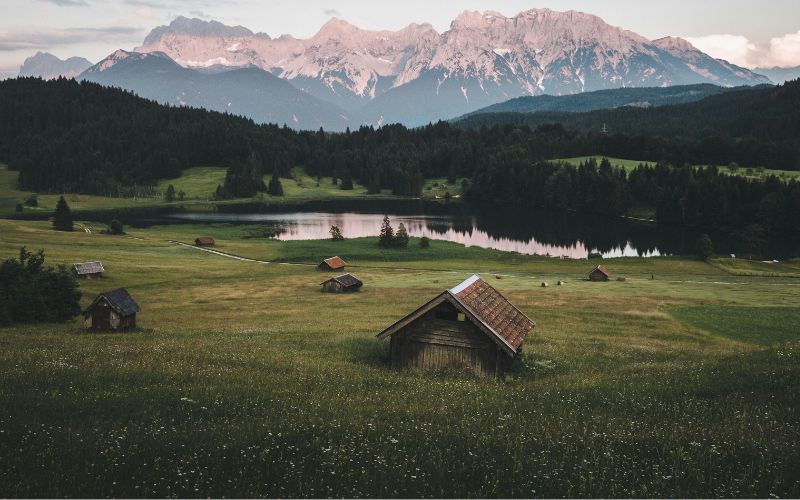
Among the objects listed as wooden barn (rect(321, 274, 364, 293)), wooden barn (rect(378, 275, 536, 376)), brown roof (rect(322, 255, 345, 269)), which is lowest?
wooden barn (rect(321, 274, 364, 293))

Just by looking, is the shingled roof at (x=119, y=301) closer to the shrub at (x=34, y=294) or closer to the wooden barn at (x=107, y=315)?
the wooden barn at (x=107, y=315)

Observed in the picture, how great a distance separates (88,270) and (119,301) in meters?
34.4

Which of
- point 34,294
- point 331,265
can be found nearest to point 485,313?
point 34,294

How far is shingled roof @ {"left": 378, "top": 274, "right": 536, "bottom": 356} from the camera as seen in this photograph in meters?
28.0

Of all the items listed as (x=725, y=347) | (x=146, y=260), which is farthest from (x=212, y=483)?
(x=146, y=260)

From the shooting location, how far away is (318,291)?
76.9 metres

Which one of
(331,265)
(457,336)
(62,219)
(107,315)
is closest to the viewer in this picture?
(457,336)

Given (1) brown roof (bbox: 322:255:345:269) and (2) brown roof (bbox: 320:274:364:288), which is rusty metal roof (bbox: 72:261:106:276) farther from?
(1) brown roof (bbox: 322:255:345:269)

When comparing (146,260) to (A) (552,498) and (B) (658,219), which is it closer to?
(A) (552,498)

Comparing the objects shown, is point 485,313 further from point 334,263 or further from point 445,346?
point 334,263

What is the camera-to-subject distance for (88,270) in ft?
250

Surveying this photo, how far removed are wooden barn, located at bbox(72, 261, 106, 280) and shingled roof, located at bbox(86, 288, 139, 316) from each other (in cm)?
3143

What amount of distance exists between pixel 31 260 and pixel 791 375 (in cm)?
5175

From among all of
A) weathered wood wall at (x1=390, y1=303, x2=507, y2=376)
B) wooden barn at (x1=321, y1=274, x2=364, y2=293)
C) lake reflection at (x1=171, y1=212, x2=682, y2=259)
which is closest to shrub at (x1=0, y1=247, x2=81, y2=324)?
wooden barn at (x1=321, y1=274, x2=364, y2=293)
